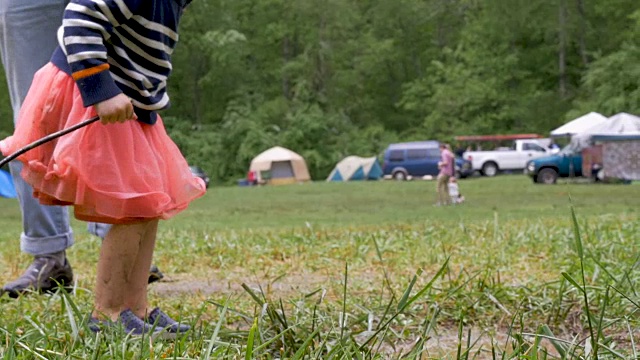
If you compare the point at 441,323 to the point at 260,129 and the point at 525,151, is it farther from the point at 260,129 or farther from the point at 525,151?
the point at 260,129

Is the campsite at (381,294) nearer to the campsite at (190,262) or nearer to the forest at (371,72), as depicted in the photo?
the campsite at (190,262)

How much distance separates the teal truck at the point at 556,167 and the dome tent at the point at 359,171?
11024 millimetres

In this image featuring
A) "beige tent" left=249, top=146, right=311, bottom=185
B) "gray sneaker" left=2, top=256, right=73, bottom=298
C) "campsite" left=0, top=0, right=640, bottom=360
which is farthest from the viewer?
"beige tent" left=249, top=146, right=311, bottom=185

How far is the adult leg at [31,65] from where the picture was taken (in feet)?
8.19

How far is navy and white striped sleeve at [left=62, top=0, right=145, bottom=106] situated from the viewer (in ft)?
6.00

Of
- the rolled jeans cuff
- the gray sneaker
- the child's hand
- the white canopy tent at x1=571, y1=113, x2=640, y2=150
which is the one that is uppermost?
the child's hand

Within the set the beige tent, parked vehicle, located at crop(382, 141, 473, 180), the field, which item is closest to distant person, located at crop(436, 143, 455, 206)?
the field

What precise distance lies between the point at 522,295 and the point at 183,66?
146ft

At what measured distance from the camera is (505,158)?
37.6 metres

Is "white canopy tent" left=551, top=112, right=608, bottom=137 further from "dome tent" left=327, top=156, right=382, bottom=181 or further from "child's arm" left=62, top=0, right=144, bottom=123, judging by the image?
"child's arm" left=62, top=0, right=144, bottom=123

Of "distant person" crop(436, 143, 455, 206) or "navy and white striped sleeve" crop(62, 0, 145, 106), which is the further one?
"distant person" crop(436, 143, 455, 206)

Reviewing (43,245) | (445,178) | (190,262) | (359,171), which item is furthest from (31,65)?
(359,171)

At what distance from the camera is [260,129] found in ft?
140

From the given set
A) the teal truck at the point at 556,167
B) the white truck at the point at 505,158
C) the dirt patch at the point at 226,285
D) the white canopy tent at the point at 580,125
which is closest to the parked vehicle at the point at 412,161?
the white truck at the point at 505,158
